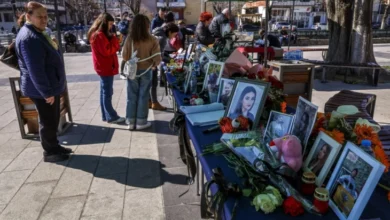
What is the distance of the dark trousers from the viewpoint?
122 inches

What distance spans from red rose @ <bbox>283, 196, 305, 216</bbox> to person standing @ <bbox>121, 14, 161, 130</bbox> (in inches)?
124

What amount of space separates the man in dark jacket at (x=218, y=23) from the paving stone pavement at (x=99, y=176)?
2.60m

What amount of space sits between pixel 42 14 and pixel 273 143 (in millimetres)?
2525

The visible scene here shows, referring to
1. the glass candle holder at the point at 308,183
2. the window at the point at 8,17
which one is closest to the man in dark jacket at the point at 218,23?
the glass candle holder at the point at 308,183

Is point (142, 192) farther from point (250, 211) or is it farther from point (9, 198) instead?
point (250, 211)

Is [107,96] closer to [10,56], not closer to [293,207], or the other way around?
[10,56]

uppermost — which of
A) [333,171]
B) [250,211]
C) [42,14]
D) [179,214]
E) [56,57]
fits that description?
[42,14]

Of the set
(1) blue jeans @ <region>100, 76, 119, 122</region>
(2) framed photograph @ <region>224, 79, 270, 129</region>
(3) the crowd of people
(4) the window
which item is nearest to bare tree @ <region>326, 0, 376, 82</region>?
(3) the crowd of people

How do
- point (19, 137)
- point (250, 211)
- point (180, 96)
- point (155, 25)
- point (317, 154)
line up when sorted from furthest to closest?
point (155, 25), point (19, 137), point (180, 96), point (317, 154), point (250, 211)

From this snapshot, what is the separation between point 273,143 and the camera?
54.6 inches

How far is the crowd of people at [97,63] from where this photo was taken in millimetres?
2789

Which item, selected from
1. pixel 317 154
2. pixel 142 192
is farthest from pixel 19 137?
pixel 317 154

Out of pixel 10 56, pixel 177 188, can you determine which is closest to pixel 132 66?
pixel 10 56

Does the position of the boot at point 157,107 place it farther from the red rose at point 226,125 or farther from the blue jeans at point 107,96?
the red rose at point 226,125
